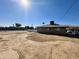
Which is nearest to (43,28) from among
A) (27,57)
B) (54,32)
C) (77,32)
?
(54,32)

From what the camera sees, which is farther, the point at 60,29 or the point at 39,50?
the point at 60,29

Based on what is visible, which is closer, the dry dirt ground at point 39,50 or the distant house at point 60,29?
the dry dirt ground at point 39,50

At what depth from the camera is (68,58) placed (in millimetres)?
7582

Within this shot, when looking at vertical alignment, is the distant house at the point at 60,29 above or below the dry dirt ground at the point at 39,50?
above

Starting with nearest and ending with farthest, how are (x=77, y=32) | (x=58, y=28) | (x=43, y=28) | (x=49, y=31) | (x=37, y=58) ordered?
(x=37, y=58)
(x=77, y=32)
(x=58, y=28)
(x=49, y=31)
(x=43, y=28)

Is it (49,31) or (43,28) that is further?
(43,28)

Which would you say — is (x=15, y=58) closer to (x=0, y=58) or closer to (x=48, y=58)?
(x=0, y=58)

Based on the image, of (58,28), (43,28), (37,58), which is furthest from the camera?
Result: (43,28)

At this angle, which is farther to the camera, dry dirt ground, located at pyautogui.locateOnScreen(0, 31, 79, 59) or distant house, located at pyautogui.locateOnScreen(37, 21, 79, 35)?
distant house, located at pyautogui.locateOnScreen(37, 21, 79, 35)

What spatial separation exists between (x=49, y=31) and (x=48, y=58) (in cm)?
2284

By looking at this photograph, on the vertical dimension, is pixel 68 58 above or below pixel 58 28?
below

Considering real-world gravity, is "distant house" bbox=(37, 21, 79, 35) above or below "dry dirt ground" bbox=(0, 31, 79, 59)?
above

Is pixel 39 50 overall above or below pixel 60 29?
below

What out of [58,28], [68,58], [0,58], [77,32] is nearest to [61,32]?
[58,28]
